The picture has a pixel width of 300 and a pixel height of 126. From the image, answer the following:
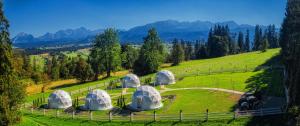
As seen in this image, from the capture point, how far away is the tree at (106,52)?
9471 centimetres

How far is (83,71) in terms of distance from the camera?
9056 centimetres

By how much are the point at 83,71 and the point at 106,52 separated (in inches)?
330

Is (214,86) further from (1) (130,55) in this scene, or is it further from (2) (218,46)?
(2) (218,46)

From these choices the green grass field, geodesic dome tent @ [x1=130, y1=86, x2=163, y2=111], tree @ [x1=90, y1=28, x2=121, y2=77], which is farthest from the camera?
tree @ [x1=90, y1=28, x2=121, y2=77]

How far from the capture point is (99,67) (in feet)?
311

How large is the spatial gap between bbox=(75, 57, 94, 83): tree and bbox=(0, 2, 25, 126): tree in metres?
56.6

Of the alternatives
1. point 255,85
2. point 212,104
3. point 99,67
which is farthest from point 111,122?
point 99,67

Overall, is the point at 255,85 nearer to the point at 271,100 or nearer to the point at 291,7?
the point at 271,100

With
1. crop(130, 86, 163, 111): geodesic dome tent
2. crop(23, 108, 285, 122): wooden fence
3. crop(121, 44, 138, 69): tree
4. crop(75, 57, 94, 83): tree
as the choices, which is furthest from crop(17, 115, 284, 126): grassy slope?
crop(121, 44, 138, 69): tree

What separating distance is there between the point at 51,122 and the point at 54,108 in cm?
1211

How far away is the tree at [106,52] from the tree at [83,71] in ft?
A: 11.6

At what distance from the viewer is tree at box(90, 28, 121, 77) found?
311 ft

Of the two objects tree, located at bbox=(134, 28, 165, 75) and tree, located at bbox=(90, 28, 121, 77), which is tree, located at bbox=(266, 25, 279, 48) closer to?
tree, located at bbox=(134, 28, 165, 75)

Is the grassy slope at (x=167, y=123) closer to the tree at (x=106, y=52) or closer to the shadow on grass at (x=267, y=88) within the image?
the shadow on grass at (x=267, y=88)
